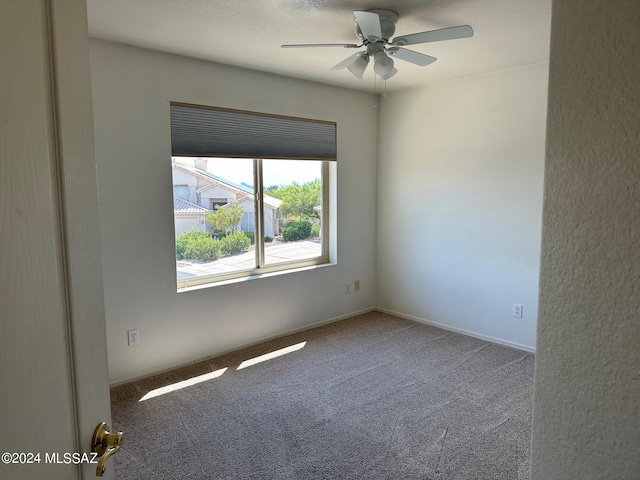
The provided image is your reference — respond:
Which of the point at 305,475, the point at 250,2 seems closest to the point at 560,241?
the point at 305,475

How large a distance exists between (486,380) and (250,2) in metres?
2.98

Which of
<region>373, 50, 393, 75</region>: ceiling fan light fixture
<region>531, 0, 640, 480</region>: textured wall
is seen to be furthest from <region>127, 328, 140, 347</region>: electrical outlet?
<region>531, 0, 640, 480</region>: textured wall

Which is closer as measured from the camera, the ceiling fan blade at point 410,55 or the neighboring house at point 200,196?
the ceiling fan blade at point 410,55

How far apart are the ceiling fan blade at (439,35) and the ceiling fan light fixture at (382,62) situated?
15 cm

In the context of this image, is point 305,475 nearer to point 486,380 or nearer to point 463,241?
point 486,380

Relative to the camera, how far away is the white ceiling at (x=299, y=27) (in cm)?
236

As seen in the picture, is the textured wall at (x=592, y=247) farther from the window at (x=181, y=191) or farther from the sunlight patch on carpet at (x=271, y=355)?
the window at (x=181, y=191)

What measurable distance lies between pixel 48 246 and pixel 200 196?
2977 mm

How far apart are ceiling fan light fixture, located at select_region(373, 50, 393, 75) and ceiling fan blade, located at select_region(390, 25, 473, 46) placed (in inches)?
5.8

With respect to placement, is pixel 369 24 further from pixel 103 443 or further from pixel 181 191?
pixel 103 443


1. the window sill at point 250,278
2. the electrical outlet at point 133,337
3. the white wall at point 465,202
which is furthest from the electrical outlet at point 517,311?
the electrical outlet at point 133,337

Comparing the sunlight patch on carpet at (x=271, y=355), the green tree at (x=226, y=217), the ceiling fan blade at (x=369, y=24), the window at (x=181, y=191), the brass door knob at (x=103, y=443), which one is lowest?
the sunlight patch on carpet at (x=271, y=355)

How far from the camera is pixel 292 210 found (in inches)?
171

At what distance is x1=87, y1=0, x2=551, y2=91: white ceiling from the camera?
236 cm
